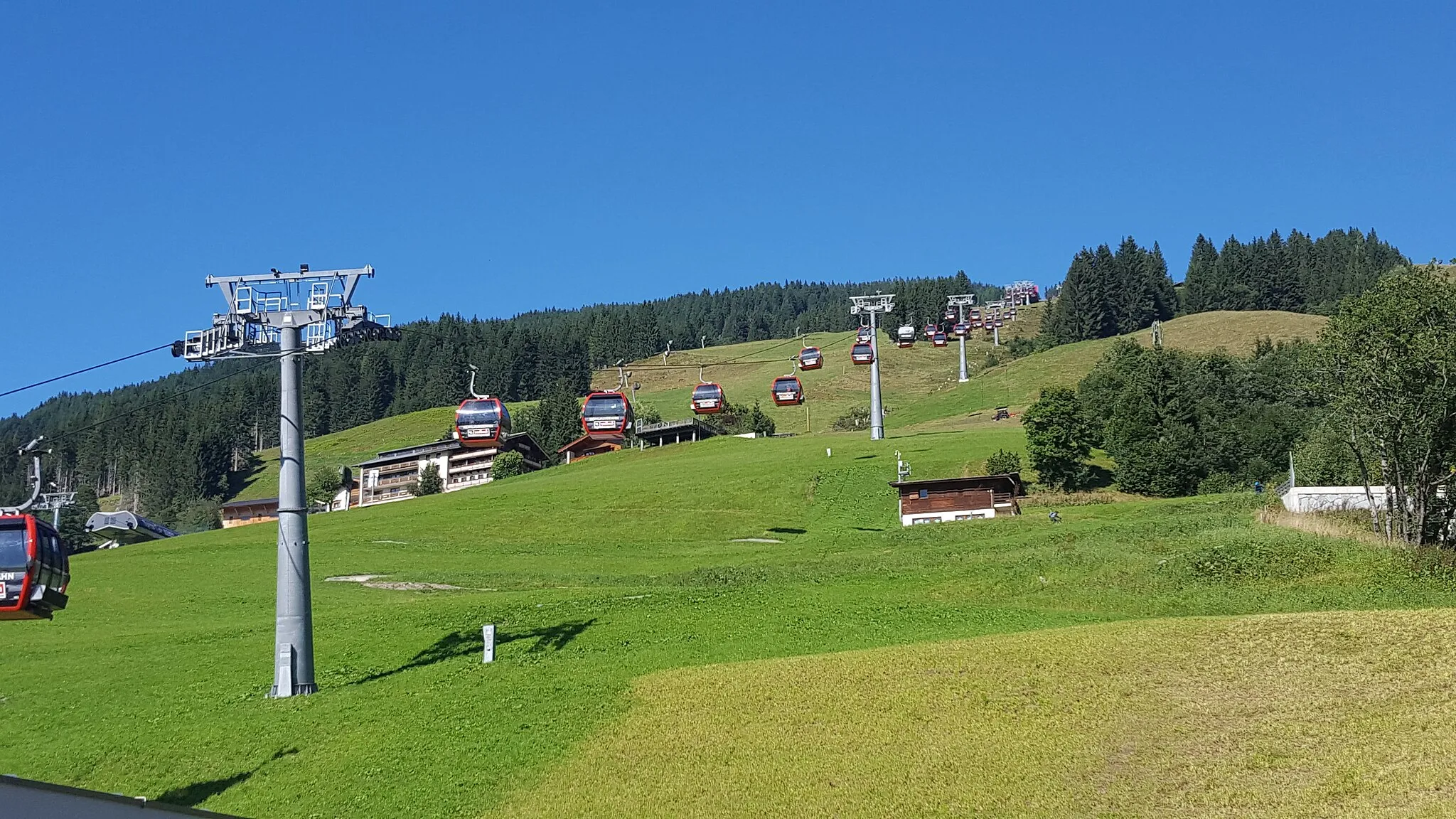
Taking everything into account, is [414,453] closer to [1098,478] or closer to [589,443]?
[589,443]

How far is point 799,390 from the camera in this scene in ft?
282

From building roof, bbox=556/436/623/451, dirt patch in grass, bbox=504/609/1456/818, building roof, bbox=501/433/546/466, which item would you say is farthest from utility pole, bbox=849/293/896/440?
dirt patch in grass, bbox=504/609/1456/818

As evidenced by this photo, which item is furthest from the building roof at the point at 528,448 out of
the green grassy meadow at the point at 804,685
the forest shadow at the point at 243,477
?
the green grassy meadow at the point at 804,685

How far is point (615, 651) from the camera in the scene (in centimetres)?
3362

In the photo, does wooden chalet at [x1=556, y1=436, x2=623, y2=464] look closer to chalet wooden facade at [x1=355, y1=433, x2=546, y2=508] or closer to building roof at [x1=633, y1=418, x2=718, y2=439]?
chalet wooden facade at [x1=355, y1=433, x2=546, y2=508]

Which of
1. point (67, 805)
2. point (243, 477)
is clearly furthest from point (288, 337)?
point (243, 477)

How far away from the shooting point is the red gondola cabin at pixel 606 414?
65688 millimetres

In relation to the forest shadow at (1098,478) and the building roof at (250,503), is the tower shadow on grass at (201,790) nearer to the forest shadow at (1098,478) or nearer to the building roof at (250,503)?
the forest shadow at (1098,478)

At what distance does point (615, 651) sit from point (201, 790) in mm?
12727

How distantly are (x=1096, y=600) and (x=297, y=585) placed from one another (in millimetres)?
23425

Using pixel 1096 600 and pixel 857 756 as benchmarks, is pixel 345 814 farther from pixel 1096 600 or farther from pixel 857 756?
pixel 1096 600

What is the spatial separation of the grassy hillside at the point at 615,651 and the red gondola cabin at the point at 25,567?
289 centimetres

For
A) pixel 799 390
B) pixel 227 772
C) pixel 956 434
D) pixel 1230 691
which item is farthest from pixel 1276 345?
pixel 227 772

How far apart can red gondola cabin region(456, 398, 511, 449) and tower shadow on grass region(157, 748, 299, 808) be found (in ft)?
95.7
